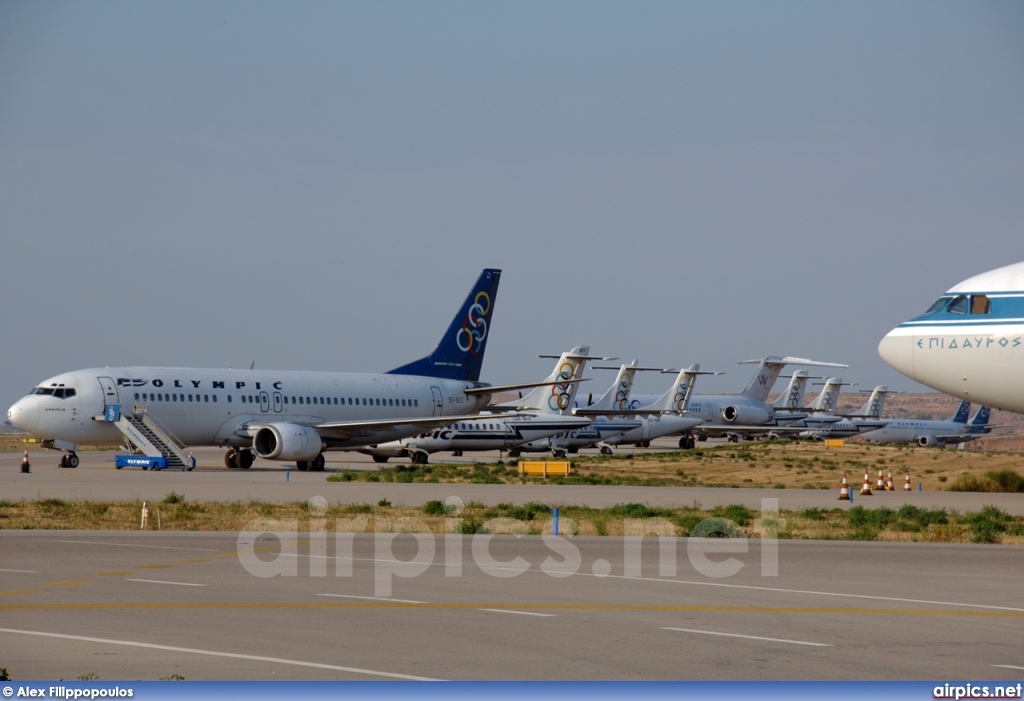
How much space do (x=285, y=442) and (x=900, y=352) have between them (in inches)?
1114

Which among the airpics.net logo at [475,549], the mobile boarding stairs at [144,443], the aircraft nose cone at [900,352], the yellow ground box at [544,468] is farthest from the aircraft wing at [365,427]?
the aircraft nose cone at [900,352]

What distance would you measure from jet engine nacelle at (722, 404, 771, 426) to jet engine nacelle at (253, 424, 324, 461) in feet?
213

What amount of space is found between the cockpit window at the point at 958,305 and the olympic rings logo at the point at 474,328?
3577cm

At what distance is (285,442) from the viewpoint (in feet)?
155

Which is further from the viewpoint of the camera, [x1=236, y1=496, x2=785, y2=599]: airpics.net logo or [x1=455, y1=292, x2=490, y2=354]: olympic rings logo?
[x1=455, y1=292, x2=490, y2=354]: olympic rings logo

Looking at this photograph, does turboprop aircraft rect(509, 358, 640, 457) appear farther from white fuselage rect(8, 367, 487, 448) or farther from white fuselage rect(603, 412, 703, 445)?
white fuselage rect(8, 367, 487, 448)

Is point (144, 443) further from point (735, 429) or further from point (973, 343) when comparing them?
point (735, 429)

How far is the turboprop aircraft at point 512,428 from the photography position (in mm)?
62469

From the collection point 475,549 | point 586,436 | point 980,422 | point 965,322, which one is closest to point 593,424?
point 586,436

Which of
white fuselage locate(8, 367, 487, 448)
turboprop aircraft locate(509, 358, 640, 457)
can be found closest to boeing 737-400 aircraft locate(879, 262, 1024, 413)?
white fuselage locate(8, 367, 487, 448)

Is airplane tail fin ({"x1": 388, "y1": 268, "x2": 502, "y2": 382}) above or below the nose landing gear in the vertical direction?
above

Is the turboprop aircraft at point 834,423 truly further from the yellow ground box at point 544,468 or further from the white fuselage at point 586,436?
the yellow ground box at point 544,468

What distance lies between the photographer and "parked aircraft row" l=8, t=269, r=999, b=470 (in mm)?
45062

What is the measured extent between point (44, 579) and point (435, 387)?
4172cm
